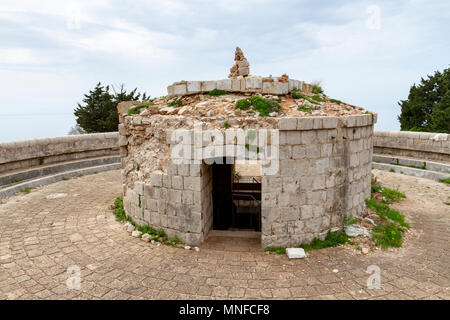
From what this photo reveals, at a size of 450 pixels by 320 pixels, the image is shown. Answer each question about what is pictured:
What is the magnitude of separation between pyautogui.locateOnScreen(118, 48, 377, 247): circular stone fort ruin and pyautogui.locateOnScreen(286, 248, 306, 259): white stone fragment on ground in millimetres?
202

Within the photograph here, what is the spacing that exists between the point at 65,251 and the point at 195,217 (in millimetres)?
2739

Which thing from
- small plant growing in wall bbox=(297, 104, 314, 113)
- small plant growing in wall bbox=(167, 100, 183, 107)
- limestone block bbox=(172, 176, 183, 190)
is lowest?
limestone block bbox=(172, 176, 183, 190)

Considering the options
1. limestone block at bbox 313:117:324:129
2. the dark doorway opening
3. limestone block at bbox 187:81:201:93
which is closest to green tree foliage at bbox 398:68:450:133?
the dark doorway opening

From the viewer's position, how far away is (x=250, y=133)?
19.0 ft

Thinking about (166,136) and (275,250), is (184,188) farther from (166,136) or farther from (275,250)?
(275,250)

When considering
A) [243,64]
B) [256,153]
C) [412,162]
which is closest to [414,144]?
[412,162]

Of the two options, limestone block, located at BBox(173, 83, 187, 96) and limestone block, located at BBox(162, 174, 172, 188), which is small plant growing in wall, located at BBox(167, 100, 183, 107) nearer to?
limestone block, located at BBox(173, 83, 187, 96)

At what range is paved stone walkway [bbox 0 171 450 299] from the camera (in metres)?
4.59

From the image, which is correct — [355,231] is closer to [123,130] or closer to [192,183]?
[192,183]

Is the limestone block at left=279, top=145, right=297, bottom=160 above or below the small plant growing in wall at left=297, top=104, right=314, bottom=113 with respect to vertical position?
below

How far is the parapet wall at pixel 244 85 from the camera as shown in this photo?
6.66 metres

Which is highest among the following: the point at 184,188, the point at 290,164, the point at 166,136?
the point at 166,136

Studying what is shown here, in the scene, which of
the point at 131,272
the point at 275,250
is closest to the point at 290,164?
the point at 275,250
